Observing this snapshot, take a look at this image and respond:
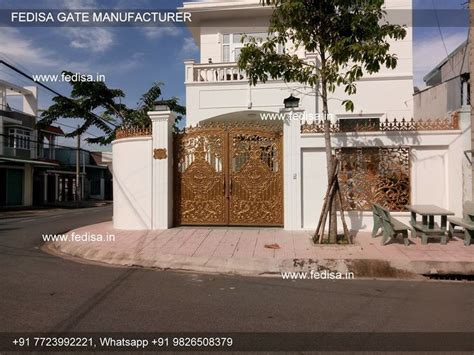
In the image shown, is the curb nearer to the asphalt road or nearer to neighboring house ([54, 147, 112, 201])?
the asphalt road

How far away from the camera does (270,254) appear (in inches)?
275

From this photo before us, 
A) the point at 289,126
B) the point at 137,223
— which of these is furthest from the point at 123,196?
the point at 289,126

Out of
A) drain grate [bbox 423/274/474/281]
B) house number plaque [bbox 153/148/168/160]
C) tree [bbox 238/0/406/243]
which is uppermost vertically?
tree [bbox 238/0/406/243]

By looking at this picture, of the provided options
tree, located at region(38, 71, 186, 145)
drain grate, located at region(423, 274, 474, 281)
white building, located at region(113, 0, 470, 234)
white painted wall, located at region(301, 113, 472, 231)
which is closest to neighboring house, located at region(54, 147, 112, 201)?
tree, located at region(38, 71, 186, 145)

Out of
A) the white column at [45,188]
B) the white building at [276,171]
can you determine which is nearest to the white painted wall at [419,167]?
the white building at [276,171]

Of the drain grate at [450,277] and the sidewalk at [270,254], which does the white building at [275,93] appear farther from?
the drain grate at [450,277]

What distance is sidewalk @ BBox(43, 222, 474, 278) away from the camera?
20.8 ft

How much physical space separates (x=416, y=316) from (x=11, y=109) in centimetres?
3209

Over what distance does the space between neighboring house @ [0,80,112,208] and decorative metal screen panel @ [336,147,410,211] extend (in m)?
20.4

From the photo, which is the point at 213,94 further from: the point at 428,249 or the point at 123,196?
the point at 428,249

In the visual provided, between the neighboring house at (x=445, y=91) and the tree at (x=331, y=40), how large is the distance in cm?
520

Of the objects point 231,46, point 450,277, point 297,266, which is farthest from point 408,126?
point 231,46

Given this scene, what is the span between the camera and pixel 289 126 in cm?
924

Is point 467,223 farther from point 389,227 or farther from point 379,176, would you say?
point 379,176
